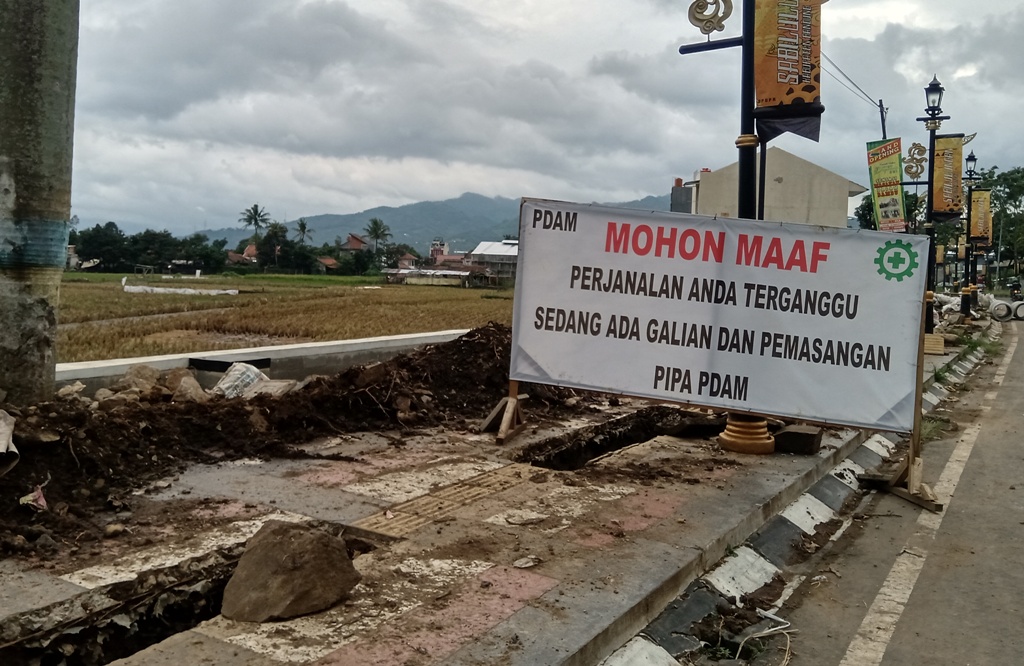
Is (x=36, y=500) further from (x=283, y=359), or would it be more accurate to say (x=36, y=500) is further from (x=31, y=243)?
(x=283, y=359)

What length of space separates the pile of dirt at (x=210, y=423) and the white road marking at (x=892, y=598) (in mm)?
3557

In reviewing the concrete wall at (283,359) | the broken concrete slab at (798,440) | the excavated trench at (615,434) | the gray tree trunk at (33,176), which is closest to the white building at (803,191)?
the concrete wall at (283,359)

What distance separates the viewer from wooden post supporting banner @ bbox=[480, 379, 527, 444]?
665 centimetres

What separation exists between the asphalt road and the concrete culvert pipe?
3022 cm

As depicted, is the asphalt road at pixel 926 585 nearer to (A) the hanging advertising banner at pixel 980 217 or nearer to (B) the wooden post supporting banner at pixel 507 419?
(B) the wooden post supporting banner at pixel 507 419

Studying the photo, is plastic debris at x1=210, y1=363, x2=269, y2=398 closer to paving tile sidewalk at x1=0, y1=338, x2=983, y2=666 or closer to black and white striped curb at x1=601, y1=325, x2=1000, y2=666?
paving tile sidewalk at x1=0, y1=338, x2=983, y2=666

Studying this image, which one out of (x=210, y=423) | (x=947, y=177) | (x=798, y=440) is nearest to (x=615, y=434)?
(x=798, y=440)

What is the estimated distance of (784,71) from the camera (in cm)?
696

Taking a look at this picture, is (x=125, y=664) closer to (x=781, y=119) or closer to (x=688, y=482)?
(x=688, y=482)

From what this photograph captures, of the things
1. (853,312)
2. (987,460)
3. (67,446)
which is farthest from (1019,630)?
(67,446)

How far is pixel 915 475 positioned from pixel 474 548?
3.70m

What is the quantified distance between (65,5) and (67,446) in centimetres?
273

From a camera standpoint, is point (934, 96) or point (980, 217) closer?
point (934, 96)

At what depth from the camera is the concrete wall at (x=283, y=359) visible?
6.56 meters
